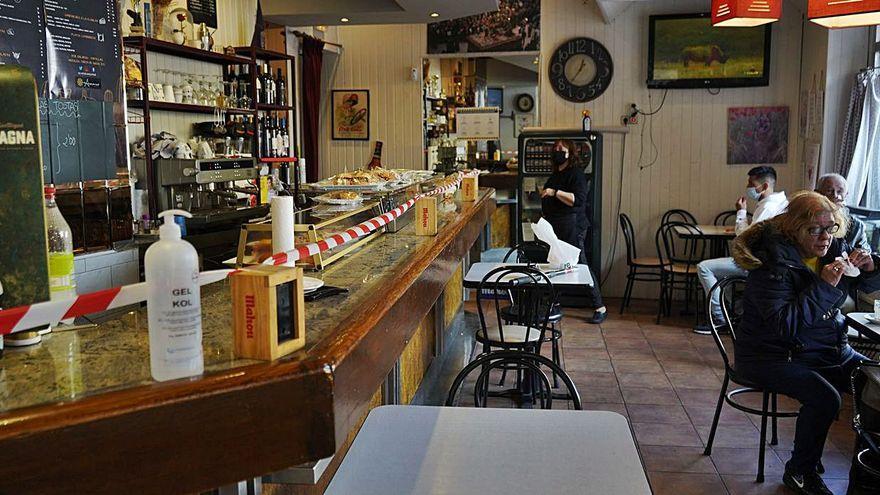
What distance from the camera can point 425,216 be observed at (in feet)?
11.9

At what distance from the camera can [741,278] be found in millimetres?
4621

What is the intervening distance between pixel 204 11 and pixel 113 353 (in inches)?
250

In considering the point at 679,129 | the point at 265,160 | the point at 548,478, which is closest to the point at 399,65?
the point at 265,160

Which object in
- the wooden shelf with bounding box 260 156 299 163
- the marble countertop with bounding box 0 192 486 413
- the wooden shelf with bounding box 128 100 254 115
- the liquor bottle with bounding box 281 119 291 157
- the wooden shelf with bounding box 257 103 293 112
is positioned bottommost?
the marble countertop with bounding box 0 192 486 413

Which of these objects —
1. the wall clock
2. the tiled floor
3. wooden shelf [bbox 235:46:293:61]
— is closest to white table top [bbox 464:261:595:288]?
the tiled floor

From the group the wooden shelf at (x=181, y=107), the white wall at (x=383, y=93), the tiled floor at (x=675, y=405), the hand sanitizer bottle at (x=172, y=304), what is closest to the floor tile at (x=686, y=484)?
the tiled floor at (x=675, y=405)

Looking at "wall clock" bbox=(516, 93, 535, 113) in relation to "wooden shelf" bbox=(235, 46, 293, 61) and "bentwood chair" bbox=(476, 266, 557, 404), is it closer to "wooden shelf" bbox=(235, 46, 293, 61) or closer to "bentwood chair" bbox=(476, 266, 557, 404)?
"wooden shelf" bbox=(235, 46, 293, 61)

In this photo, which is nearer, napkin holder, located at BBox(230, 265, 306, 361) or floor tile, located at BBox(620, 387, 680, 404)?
napkin holder, located at BBox(230, 265, 306, 361)

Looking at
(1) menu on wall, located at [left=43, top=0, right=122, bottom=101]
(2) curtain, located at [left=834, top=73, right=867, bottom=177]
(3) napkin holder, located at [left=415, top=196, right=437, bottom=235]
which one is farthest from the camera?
(2) curtain, located at [left=834, top=73, right=867, bottom=177]

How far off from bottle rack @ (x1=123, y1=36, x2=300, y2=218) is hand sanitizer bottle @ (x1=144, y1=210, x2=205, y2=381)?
494 cm

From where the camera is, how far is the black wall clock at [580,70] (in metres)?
8.36

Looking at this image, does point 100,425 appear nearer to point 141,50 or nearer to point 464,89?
point 141,50

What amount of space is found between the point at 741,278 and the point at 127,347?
385 cm

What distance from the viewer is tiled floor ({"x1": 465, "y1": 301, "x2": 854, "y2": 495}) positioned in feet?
13.4
